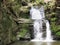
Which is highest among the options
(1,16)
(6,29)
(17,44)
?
(1,16)

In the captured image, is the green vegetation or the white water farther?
the white water

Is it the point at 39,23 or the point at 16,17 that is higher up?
the point at 16,17

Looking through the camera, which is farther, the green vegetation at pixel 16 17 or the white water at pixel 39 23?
the white water at pixel 39 23

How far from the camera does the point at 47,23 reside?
58.0 ft

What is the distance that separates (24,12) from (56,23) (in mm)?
2988

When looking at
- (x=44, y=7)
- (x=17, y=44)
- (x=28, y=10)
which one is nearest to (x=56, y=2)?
(x=44, y=7)

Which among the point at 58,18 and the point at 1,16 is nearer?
the point at 1,16

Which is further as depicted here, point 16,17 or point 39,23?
point 39,23

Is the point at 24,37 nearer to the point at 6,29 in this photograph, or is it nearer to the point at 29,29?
the point at 29,29

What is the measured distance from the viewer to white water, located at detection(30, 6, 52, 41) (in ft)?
55.5

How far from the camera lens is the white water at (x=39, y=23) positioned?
16906mm

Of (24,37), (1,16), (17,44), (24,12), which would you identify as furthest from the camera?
(24,12)

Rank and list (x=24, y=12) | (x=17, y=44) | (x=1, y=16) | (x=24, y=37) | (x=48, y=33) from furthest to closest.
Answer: (x=24, y=12), (x=48, y=33), (x=24, y=37), (x=17, y=44), (x=1, y=16)

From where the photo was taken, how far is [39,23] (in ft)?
58.7
